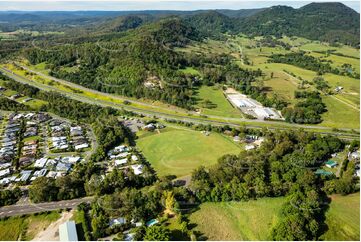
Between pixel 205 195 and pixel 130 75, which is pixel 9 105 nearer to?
pixel 130 75

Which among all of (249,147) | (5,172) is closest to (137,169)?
(5,172)

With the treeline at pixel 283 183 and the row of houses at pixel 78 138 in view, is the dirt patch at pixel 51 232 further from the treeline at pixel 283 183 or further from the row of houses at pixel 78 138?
the row of houses at pixel 78 138

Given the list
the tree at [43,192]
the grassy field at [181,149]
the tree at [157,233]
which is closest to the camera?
the tree at [157,233]

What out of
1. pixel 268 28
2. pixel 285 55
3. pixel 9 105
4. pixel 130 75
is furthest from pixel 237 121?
pixel 268 28

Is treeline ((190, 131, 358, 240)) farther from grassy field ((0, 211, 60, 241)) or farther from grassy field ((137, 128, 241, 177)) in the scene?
grassy field ((0, 211, 60, 241))

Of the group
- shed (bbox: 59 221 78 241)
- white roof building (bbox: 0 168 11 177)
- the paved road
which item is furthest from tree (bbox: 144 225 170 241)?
white roof building (bbox: 0 168 11 177)

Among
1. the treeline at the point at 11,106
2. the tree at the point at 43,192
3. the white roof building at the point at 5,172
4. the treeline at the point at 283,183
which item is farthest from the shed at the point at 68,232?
the treeline at the point at 11,106
